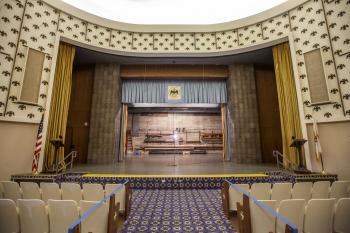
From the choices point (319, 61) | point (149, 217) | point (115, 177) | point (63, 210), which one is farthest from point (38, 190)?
point (319, 61)

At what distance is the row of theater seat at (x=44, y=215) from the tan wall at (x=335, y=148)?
6995mm

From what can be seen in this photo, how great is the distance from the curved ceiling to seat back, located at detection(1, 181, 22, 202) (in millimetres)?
7799

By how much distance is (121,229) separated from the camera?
283cm

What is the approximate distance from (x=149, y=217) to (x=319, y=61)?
24.1 ft

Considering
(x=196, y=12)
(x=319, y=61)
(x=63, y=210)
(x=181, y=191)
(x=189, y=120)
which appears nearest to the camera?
(x=63, y=210)

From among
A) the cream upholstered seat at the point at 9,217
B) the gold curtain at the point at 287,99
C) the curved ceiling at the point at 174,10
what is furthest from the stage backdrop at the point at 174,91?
the cream upholstered seat at the point at 9,217

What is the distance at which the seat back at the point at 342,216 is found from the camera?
215 cm

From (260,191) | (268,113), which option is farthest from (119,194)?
(268,113)

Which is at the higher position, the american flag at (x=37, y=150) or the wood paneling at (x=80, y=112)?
the wood paneling at (x=80, y=112)

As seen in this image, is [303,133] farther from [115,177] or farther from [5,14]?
[5,14]

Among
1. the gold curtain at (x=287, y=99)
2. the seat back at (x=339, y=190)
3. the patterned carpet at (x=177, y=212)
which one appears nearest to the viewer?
the patterned carpet at (x=177, y=212)

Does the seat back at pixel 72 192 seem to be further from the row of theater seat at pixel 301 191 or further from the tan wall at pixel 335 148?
the tan wall at pixel 335 148

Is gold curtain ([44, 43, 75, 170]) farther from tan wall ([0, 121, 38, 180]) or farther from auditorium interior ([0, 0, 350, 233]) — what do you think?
tan wall ([0, 121, 38, 180])

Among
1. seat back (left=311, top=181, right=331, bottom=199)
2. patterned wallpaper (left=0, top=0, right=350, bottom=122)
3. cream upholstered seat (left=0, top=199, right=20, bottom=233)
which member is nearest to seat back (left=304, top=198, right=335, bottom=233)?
seat back (left=311, top=181, right=331, bottom=199)
